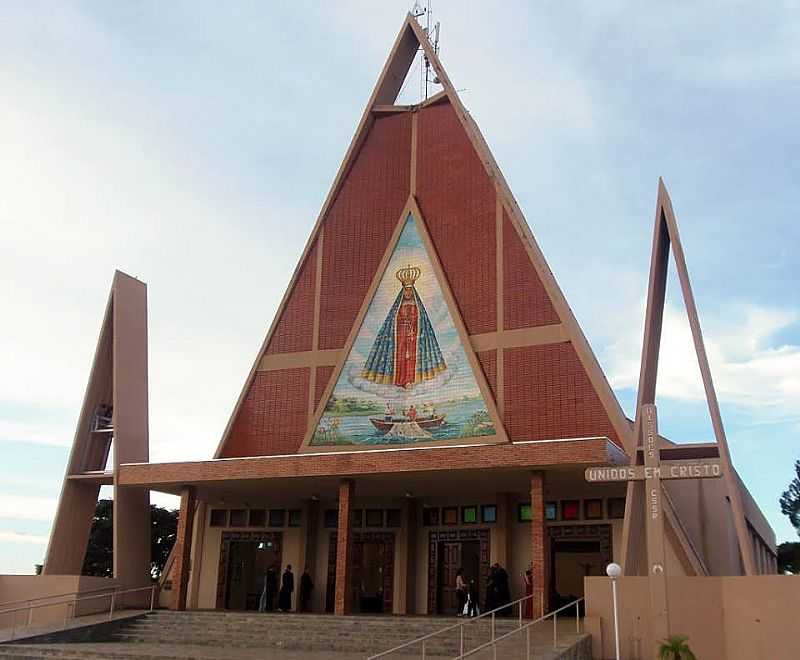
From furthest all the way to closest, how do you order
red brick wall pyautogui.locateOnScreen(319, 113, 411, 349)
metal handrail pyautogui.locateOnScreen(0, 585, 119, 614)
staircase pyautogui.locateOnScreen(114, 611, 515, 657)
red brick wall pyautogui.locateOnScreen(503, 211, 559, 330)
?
1. red brick wall pyautogui.locateOnScreen(319, 113, 411, 349)
2. red brick wall pyautogui.locateOnScreen(503, 211, 559, 330)
3. metal handrail pyautogui.locateOnScreen(0, 585, 119, 614)
4. staircase pyautogui.locateOnScreen(114, 611, 515, 657)

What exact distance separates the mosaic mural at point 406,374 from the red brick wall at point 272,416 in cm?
91

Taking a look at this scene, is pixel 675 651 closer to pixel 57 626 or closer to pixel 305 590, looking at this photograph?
pixel 305 590

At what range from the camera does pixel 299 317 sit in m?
23.4

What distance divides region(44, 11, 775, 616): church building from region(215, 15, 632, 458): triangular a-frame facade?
0.05m

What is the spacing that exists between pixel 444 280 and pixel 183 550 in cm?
859

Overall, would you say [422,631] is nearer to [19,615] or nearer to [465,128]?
[19,615]

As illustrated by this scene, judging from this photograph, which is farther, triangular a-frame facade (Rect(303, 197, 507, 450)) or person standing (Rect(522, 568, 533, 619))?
triangular a-frame facade (Rect(303, 197, 507, 450))

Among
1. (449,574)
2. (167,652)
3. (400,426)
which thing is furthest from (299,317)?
(167,652)

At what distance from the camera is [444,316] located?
21359 millimetres

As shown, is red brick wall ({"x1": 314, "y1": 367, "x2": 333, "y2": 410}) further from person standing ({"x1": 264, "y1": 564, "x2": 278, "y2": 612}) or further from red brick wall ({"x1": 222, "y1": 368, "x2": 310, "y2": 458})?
person standing ({"x1": 264, "y1": 564, "x2": 278, "y2": 612})

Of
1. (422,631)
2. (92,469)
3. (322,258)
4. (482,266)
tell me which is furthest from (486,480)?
(92,469)

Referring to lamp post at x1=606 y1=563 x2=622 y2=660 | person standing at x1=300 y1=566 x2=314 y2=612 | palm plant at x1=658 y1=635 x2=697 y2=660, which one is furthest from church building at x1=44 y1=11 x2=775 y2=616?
palm plant at x1=658 y1=635 x2=697 y2=660

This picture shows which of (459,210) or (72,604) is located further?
(459,210)

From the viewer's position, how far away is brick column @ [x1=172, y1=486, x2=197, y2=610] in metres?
19.5
